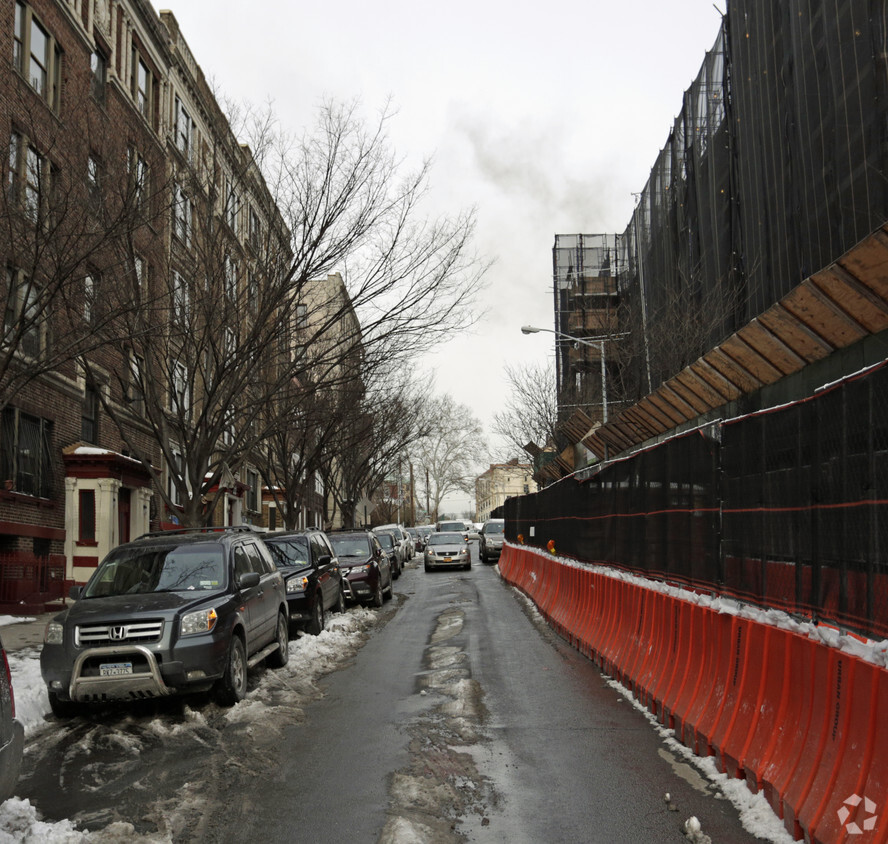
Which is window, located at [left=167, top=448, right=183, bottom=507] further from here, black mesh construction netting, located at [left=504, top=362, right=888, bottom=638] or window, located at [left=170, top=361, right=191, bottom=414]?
black mesh construction netting, located at [left=504, top=362, right=888, bottom=638]

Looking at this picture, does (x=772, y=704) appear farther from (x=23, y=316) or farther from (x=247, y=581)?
(x=23, y=316)

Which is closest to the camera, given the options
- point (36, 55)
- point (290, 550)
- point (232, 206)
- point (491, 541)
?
point (290, 550)

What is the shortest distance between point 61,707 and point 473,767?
→ 4320 millimetres

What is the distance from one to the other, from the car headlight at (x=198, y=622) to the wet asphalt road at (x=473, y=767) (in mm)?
1312

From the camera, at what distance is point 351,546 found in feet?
68.5

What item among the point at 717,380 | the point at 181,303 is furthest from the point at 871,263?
the point at 181,303

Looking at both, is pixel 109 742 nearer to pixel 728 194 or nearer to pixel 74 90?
pixel 74 90

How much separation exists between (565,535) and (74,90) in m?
15.0

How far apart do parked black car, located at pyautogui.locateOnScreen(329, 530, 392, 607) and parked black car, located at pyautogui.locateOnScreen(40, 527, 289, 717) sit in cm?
826

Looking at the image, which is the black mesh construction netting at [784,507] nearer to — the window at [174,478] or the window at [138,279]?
the window at [138,279]

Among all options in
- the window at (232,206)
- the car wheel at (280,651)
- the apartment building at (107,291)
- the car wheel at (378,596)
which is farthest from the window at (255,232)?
the car wheel at (280,651)

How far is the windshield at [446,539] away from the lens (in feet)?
117

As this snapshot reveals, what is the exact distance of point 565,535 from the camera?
60.0 ft

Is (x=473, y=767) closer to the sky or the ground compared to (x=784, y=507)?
closer to the ground
